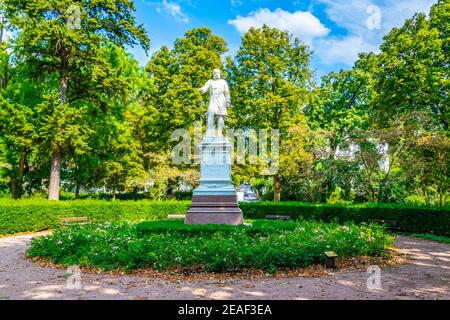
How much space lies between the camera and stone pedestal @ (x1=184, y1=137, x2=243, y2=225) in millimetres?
13695

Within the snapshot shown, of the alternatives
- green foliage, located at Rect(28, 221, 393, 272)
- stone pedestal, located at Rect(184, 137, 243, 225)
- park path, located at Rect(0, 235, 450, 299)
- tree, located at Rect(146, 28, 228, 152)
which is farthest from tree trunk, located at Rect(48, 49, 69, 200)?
park path, located at Rect(0, 235, 450, 299)

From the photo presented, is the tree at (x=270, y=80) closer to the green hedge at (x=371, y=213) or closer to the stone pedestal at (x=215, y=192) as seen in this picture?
the green hedge at (x=371, y=213)

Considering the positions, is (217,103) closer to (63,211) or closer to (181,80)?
(63,211)

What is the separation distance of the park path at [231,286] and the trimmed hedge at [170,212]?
22.2 ft

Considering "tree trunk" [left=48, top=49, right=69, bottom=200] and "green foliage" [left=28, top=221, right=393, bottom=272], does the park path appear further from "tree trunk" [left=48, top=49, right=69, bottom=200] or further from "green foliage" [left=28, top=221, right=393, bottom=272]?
"tree trunk" [left=48, top=49, right=69, bottom=200]

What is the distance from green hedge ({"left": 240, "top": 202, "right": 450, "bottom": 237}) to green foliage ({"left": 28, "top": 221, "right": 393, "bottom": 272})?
446 cm

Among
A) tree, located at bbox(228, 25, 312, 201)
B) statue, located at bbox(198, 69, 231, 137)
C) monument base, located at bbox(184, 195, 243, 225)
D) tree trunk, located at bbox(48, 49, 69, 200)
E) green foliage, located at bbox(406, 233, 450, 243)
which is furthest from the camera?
tree, located at bbox(228, 25, 312, 201)

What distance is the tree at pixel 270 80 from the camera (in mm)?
29062

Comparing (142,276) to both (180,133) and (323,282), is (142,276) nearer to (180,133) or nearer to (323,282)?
(323,282)

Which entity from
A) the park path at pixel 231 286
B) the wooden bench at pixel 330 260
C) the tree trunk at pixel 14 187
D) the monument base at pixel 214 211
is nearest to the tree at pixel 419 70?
the monument base at pixel 214 211

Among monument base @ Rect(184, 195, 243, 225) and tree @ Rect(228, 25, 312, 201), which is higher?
tree @ Rect(228, 25, 312, 201)

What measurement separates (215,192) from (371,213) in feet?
30.9

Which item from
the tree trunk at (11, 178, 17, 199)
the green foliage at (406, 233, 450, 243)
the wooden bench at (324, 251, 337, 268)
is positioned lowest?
the green foliage at (406, 233, 450, 243)

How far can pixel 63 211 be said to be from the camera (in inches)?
725
